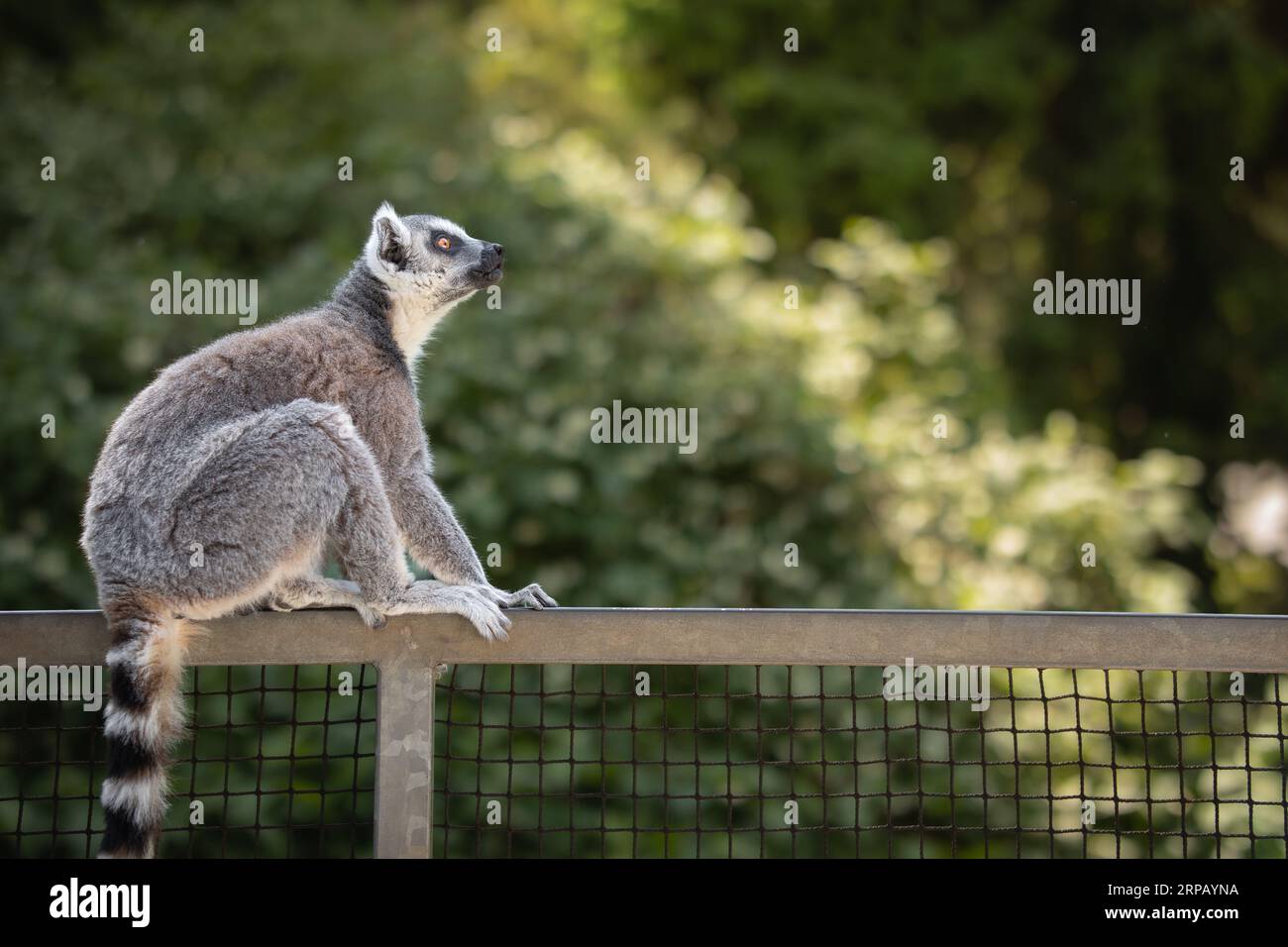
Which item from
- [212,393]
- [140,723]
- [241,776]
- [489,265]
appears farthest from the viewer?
[241,776]

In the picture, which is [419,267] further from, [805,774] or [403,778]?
[805,774]

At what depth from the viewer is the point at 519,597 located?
121 inches

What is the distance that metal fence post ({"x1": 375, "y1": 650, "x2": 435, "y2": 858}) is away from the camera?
2438mm

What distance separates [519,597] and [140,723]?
2.93ft

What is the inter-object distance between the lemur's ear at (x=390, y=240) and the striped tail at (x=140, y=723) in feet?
4.52

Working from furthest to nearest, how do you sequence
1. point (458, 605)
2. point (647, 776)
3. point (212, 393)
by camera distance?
point (647, 776), point (212, 393), point (458, 605)

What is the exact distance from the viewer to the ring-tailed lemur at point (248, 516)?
2686 mm

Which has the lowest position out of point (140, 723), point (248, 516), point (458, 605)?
point (140, 723)

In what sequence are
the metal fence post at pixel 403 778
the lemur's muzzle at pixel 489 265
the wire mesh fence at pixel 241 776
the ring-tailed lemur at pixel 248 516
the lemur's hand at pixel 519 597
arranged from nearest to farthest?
the metal fence post at pixel 403 778
the ring-tailed lemur at pixel 248 516
the lemur's hand at pixel 519 597
the lemur's muzzle at pixel 489 265
the wire mesh fence at pixel 241 776

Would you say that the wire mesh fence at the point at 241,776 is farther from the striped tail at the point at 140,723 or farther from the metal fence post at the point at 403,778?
the metal fence post at the point at 403,778

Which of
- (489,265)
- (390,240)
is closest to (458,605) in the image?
(489,265)

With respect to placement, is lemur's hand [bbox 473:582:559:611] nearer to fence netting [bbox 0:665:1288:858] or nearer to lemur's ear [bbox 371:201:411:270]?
lemur's ear [bbox 371:201:411:270]

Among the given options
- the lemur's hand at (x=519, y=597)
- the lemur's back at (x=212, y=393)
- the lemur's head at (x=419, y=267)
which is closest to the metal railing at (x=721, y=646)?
the lemur's hand at (x=519, y=597)

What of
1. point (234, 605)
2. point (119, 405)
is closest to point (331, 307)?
point (234, 605)
